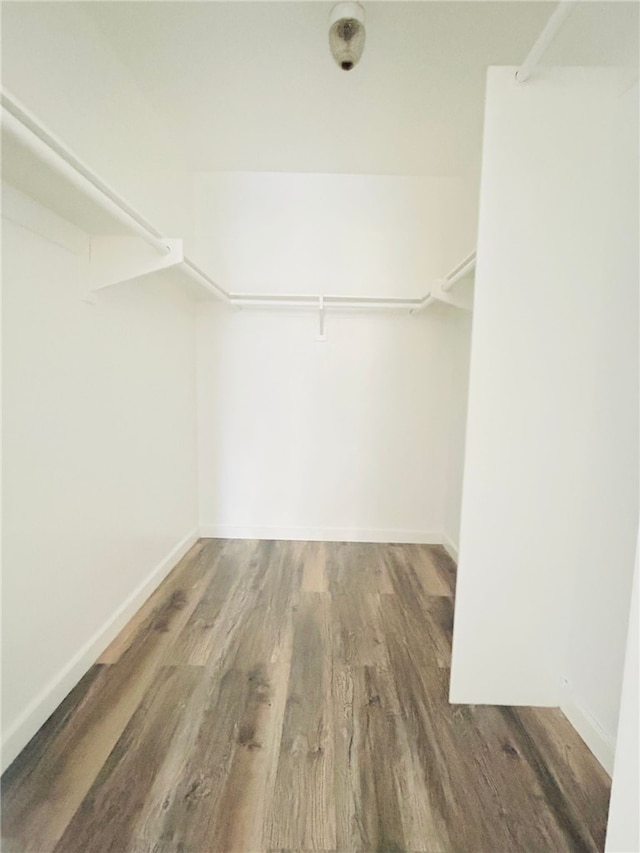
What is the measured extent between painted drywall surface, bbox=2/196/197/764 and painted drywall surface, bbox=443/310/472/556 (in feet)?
5.82

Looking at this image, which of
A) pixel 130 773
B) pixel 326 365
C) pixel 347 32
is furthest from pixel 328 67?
pixel 130 773

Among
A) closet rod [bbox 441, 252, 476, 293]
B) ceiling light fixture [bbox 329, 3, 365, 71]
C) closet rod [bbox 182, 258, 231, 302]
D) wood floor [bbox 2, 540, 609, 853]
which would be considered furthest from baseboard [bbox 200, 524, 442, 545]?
ceiling light fixture [bbox 329, 3, 365, 71]

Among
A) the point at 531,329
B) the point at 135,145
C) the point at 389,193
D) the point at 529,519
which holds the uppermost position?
the point at 389,193

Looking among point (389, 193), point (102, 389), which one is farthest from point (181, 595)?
point (389, 193)

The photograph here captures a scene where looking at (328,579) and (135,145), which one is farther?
(328,579)

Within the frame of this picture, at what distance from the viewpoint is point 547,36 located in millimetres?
1018

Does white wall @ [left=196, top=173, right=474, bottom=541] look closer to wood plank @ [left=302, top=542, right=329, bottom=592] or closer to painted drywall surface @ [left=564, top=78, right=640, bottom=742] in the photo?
wood plank @ [left=302, top=542, right=329, bottom=592]

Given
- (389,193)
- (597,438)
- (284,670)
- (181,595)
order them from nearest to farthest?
(597,438)
(284,670)
(181,595)
(389,193)

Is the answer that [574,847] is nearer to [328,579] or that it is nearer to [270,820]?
[270,820]

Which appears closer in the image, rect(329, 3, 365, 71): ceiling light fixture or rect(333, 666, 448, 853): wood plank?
rect(333, 666, 448, 853): wood plank

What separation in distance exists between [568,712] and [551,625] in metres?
0.28

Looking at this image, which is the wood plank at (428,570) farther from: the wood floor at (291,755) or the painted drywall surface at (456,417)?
the wood floor at (291,755)

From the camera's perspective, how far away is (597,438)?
1.26m

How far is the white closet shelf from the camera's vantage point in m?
0.86
